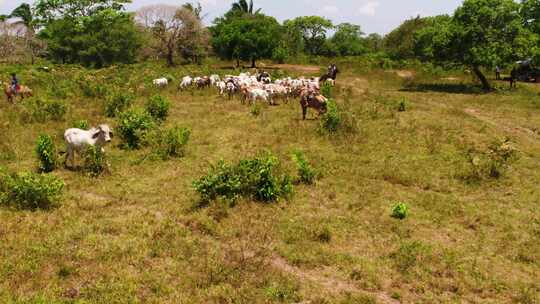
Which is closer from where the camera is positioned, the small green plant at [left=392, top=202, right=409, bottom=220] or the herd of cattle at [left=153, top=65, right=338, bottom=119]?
the small green plant at [left=392, top=202, right=409, bottom=220]

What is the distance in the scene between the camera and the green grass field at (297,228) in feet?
22.7

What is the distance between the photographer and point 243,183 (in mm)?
10133

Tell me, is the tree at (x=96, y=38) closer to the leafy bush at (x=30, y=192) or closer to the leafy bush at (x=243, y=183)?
the leafy bush at (x=30, y=192)

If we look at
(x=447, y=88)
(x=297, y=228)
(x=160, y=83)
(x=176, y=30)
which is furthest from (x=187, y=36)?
(x=297, y=228)

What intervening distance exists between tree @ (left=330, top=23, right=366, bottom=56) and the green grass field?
5486 cm

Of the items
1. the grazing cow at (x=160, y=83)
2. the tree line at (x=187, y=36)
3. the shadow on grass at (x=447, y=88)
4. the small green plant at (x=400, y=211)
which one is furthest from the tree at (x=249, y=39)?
the small green plant at (x=400, y=211)

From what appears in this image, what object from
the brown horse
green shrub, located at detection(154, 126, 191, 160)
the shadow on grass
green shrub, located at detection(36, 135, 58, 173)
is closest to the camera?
green shrub, located at detection(36, 135, 58, 173)

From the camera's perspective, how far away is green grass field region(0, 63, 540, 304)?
6910mm

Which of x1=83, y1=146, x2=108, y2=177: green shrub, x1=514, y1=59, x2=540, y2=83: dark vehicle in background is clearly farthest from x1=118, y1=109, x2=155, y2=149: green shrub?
x1=514, y1=59, x2=540, y2=83: dark vehicle in background

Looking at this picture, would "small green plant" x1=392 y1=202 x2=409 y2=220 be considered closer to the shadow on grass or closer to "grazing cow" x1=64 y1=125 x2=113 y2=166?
"grazing cow" x1=64 y1=125 x2=113 y2=166

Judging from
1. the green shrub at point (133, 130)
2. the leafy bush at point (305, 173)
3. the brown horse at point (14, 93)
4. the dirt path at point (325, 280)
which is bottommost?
the dirt path at point (325, 280)

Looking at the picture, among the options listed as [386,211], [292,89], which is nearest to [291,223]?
[386,211]

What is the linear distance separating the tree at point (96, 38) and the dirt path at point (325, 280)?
41176 millimetres

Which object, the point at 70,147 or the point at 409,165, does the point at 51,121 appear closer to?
the point at 70,147
